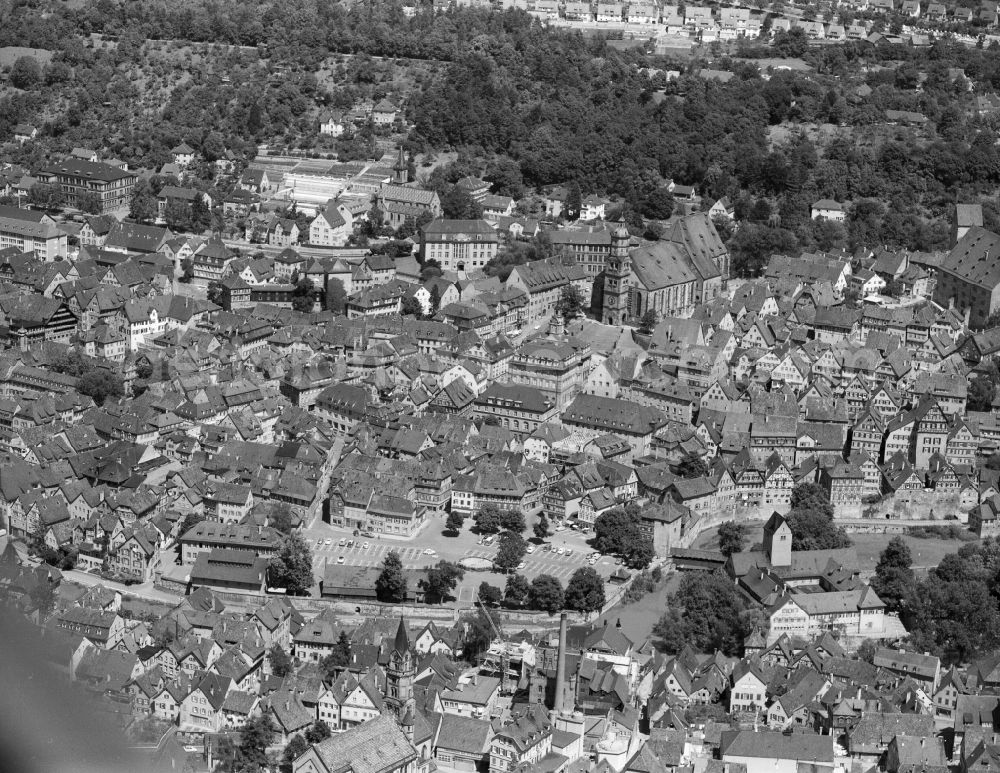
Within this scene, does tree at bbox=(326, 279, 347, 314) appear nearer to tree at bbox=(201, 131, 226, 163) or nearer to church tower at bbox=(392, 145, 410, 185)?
church tower at bbox=(392, 145, 410, 185)

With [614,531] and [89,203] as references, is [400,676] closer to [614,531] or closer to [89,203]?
[614,531]

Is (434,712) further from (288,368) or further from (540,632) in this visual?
(288,368)

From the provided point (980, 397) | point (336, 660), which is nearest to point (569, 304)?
point (980, 397)

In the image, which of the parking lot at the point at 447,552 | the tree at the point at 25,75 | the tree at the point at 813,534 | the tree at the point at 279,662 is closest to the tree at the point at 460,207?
the parking lot at the point at 447,552

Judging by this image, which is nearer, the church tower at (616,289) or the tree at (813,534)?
the tree at (813,534)

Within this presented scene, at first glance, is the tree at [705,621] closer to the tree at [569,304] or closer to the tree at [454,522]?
the tree at [454,522]
